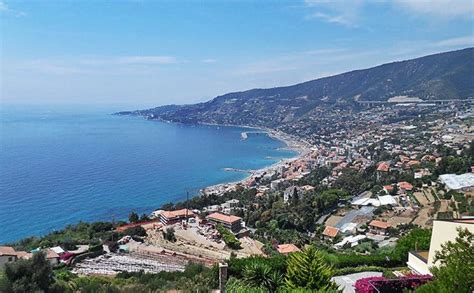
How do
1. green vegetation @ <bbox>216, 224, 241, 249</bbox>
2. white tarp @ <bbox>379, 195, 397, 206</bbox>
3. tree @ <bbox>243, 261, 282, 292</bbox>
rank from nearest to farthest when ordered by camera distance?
tree @ <bbox>243, 261, 282, 292</bbox> → green vegetation @ <bbox>216, 224, 241, 249</bbox> → white tarp @ <bbox>379, 195, 397, 206</bbox>

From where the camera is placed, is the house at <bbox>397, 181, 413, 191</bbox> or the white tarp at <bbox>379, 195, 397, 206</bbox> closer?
the white tarp at <bbox>379, 195, 397, 206</bbox>

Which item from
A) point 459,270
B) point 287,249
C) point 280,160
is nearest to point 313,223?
point 287,249

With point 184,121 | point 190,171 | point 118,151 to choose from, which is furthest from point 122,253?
point 184,121

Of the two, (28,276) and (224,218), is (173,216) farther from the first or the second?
(28,276)

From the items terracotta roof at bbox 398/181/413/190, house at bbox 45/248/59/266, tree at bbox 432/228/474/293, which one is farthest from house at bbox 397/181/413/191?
tree at bbox 432/228/474/293

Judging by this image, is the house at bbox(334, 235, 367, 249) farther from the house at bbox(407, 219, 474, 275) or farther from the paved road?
the house at bbox(407, 219, 474, 275)

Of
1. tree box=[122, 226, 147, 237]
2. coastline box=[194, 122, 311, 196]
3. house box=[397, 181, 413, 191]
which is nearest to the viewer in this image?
tree box=[122, 226, 147, 237]

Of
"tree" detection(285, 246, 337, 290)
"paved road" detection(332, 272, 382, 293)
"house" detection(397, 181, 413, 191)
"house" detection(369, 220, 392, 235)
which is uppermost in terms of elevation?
"tree" detection(285, 246, 337, 290)
